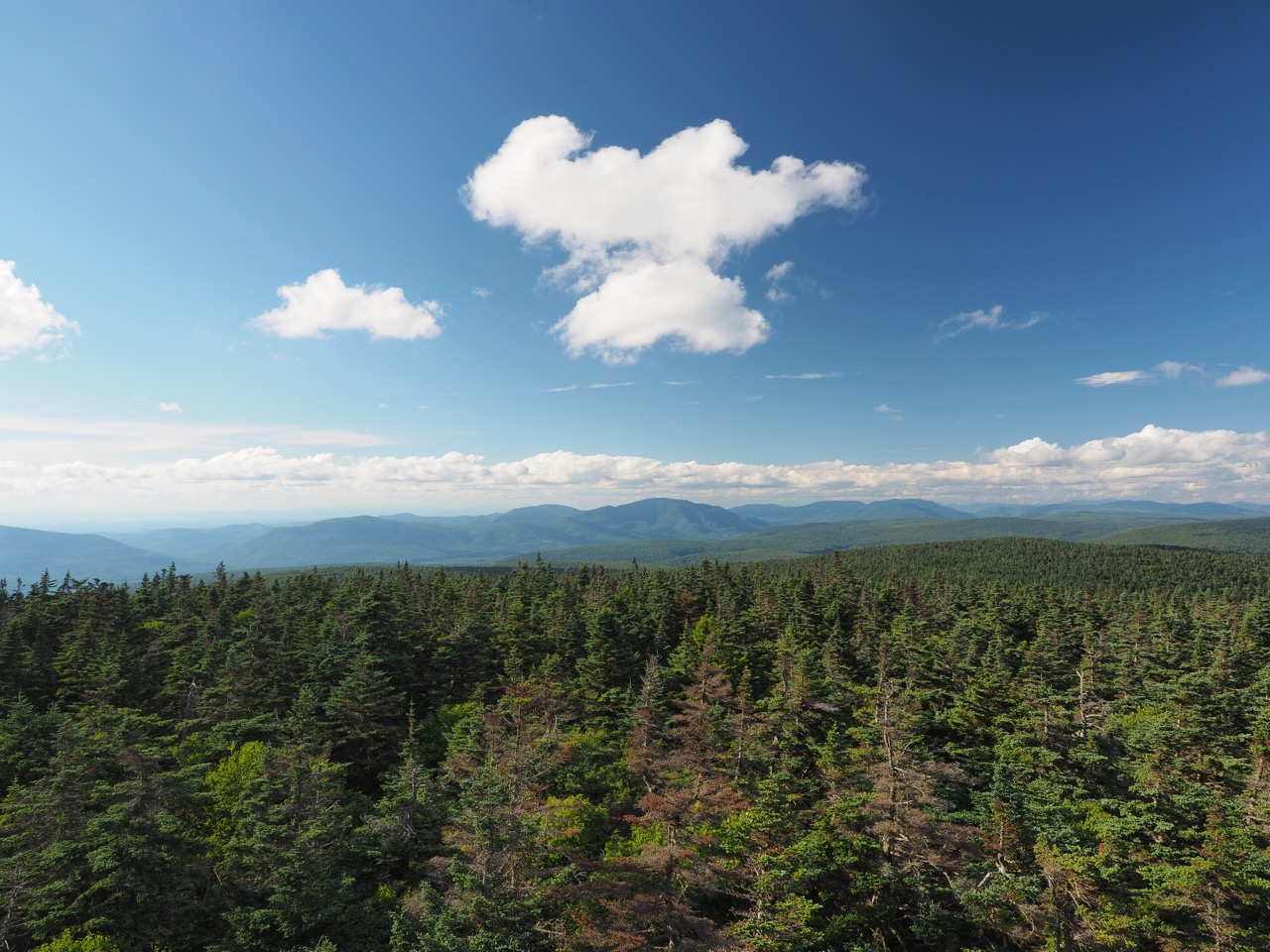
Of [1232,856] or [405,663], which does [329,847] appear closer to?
[405,663]

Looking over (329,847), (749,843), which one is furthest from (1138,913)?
(329,847)

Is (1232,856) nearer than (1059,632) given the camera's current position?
Yes

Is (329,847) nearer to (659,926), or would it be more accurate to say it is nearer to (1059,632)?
(659,926)

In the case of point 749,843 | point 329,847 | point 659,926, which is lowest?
point 659,926

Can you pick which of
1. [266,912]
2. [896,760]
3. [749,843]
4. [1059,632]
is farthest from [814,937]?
[1059,632]

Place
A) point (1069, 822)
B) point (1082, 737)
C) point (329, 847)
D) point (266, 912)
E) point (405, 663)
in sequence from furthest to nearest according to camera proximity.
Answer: point (405, 663)
point (1082, 737)
point (1069, 822)
point (329, 847)
point (266, 912)

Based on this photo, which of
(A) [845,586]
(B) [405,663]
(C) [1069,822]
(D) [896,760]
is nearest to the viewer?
(D) [896,760]

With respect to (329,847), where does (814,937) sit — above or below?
below
